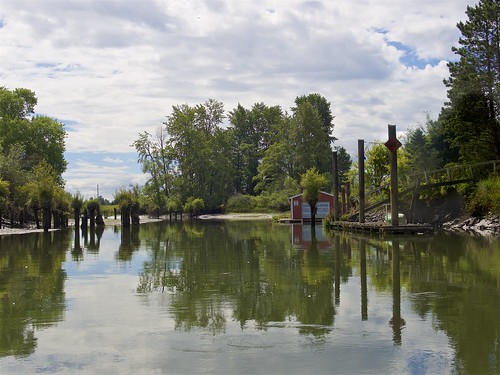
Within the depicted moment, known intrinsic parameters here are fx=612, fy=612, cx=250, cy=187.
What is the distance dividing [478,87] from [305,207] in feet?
87.9

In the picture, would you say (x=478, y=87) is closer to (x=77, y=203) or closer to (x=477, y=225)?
(x=477, y=225)

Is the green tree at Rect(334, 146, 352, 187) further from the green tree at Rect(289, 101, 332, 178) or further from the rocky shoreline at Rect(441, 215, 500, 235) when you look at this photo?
the rocky shoreline at Rect(441, 215, 500, 235)

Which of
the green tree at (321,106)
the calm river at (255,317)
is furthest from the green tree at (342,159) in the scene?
the calm river at (255,317)

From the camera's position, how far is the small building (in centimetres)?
6488

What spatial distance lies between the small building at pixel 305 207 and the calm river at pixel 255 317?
146 feet

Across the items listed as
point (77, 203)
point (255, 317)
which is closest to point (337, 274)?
point (255, 317)

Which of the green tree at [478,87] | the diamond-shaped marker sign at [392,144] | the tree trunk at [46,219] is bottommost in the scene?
the tree trunk at [46,219]

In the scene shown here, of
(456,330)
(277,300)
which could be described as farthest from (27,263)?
(456,330)

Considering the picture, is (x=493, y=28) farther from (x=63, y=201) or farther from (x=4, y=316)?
(x=4, y=316)

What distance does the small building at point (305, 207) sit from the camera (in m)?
64.9

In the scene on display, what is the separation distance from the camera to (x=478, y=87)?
137 feet

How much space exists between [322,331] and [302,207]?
56008 mm

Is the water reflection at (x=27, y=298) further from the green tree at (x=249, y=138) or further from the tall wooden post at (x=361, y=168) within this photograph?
the green tree at (x=249, y=138)

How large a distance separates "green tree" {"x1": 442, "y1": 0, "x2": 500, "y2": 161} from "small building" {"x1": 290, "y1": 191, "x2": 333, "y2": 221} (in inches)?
920
